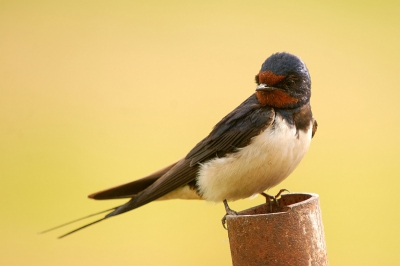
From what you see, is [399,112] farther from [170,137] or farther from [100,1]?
[100,1]

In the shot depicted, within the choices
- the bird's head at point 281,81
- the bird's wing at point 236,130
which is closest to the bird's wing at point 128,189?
the bird's wing at point 236,130

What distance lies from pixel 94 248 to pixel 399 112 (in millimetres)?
3994

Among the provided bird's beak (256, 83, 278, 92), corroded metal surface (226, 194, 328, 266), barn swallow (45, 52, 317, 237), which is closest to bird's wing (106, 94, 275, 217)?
barn swallow (45, 52, 317, 237)

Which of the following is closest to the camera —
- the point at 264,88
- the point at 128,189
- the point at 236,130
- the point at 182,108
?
the point at 264,88

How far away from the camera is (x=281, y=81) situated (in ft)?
11.3

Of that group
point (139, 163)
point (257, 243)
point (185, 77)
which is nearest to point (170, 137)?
point (139, 163)

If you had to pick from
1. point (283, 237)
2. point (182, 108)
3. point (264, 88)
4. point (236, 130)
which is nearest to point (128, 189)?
point (236, 130)

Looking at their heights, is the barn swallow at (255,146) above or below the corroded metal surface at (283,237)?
above

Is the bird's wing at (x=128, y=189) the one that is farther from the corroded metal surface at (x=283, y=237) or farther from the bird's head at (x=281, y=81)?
the corroded metal surface at (x=283, y=237)

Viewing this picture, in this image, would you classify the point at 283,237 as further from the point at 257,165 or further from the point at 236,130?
the point at 236,130

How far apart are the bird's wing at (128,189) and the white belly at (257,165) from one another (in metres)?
0.31

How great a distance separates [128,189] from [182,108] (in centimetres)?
489

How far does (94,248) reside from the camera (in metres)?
6.80

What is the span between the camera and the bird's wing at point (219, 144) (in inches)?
136
